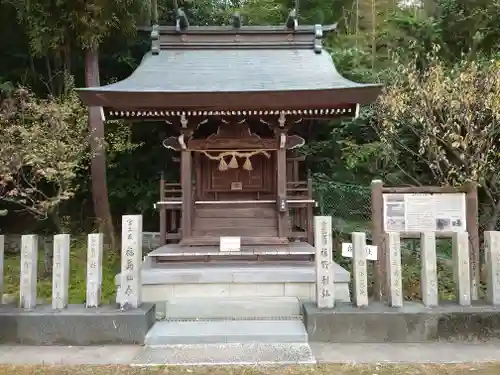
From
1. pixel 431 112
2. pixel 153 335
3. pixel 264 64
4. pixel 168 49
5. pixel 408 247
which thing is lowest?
pixel 153 335

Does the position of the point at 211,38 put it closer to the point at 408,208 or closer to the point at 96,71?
the point at 96,71

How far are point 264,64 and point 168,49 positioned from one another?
242cm

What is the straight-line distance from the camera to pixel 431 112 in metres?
7.93

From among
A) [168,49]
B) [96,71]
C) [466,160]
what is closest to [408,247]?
[466,160]

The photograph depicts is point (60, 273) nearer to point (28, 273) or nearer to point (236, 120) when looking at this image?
point (28, 273)

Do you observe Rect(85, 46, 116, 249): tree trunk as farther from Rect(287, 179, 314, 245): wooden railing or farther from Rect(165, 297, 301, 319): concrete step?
Rect(165, 297, 301, 319): concrete step

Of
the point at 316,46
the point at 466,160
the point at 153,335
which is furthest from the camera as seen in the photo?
the point at 316,46

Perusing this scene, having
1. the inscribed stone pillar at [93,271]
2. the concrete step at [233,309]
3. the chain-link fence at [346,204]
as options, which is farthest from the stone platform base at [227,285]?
the chain-link fence at [346,204]

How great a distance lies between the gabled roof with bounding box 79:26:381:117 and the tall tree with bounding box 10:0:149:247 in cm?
137

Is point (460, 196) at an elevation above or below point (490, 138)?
below

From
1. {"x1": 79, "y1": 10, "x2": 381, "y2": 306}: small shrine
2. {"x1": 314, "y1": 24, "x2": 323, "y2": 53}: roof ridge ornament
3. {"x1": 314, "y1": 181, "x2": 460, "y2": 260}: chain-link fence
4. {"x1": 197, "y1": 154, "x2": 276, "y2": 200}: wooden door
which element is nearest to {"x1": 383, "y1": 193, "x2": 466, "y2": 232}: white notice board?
{"x1": 79, "y1": 10, "x2": 381, "y2": 306}: small shrine

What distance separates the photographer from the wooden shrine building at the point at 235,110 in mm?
7324

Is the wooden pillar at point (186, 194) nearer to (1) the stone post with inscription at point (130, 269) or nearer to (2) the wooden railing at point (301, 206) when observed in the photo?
→ (2) the wooden railing at point (301, 206)

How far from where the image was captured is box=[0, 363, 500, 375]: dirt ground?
4176 mm
